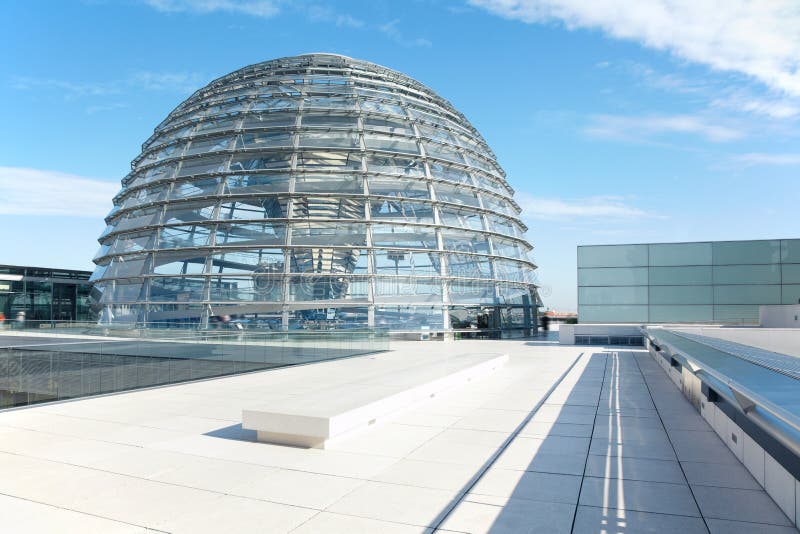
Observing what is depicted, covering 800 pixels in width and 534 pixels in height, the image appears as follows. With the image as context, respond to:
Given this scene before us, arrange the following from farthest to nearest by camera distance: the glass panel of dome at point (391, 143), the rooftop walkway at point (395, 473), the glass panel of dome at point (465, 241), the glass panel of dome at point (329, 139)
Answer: the glass panel of dome at point (391, 143)
the glass panel of dome at point (465, 241)
the glass panel of dome at point (329, 139)
the rooftop walkway at point (395, 473)

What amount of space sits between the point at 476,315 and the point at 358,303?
649 cm

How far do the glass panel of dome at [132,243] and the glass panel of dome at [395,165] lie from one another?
11.5 meters

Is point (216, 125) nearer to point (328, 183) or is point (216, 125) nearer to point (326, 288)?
point (328, 183)

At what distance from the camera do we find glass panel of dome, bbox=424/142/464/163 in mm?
32531

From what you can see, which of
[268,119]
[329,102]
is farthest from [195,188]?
[329,102]

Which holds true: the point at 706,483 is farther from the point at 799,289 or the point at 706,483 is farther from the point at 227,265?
the point at 799,289

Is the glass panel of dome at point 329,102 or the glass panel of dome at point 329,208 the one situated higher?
the glass panel of dome at point 329,102

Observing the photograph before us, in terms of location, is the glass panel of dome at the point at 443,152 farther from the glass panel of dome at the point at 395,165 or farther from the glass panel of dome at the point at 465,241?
the glass panel of dome at the point at 465,241

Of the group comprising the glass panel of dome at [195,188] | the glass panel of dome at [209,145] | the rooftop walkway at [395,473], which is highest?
the glass panel of dome at [209,145]

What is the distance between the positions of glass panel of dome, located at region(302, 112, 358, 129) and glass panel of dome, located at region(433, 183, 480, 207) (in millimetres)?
5544

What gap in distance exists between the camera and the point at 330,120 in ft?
104

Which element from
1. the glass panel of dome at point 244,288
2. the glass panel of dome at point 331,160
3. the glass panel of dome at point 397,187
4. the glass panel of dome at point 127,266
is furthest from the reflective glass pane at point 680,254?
the glass panel of dome at point 127,266

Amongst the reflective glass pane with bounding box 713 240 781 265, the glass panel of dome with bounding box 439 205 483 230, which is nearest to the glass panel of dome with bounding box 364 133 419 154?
the glass panel of dome with bounding box 439 205 483 230

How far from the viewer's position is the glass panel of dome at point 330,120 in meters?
31.3
